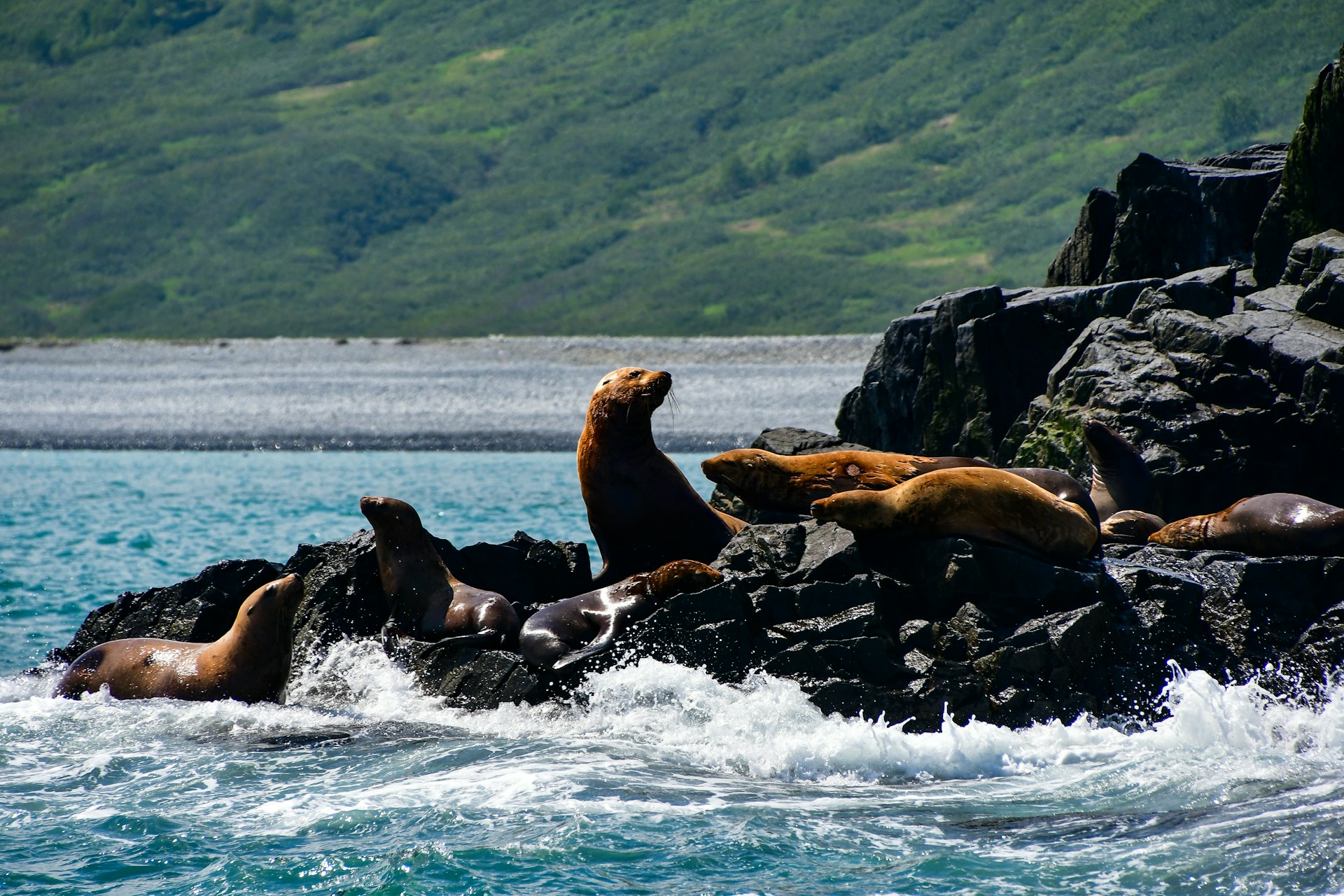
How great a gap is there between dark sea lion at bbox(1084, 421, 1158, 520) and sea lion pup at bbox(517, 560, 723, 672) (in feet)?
11.1

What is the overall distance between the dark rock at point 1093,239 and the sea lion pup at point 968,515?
718cm

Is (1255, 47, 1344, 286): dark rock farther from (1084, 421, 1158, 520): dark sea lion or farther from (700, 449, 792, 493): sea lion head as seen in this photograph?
(700, 449, 792, 493): sea lion head

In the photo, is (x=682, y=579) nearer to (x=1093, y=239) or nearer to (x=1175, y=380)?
(x=1175, y=380)

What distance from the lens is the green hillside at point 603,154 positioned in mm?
74312

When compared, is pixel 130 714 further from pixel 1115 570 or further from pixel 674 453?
pixel 674 453

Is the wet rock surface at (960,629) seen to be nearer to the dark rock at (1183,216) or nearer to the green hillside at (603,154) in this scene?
the dark rock at (1183,216)

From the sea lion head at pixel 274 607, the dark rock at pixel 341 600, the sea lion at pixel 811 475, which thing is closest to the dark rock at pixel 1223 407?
the sea lion at pixel 811 475

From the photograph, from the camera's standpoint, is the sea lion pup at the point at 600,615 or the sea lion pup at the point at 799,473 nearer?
the sea lion pup at the point at 600,615

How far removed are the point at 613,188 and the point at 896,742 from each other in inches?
3373

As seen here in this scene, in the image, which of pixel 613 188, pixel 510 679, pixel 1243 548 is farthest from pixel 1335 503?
pixel 613 188

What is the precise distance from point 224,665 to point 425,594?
1.24 m

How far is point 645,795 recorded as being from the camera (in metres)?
6.45

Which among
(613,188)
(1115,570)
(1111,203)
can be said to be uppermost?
(613,188)

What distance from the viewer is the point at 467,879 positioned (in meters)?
5.61
